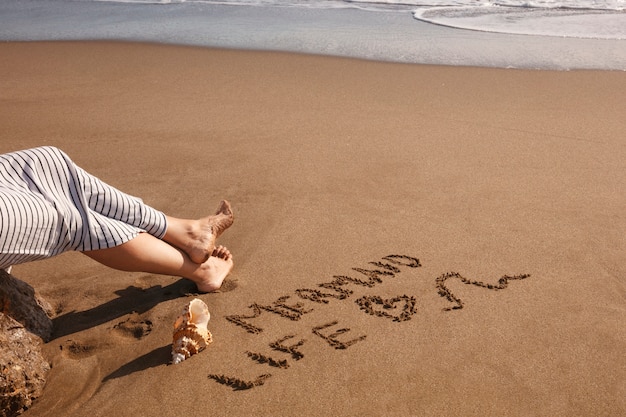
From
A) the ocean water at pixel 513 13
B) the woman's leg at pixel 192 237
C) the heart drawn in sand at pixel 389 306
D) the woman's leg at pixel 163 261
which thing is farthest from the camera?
the ocean water at pixel 513 13

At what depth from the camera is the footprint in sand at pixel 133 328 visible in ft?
10.3

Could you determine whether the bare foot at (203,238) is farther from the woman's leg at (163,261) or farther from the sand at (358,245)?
the sand at (358,245)

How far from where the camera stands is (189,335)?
2918mm

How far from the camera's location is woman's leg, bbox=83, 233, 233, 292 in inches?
121

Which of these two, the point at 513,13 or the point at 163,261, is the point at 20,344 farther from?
the point at 513,13

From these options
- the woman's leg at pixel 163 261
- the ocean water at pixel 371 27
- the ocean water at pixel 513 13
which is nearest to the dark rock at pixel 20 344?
the woman's leg at pixel 163 261

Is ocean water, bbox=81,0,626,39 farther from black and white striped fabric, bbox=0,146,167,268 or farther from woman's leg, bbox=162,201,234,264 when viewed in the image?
black and white striped fabric, bbox=0,146,167,268

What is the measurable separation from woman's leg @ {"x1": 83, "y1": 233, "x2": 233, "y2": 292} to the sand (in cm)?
9

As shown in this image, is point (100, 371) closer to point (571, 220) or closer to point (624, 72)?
point (571, 220)

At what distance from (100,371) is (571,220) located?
286 centimetres

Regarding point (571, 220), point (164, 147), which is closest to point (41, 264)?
point (164, 147)

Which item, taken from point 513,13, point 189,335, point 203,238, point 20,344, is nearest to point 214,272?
point 203,238

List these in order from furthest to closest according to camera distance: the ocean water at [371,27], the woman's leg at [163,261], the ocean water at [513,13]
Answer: the ocean water at [513,13] < the ocean water at [371,27] < the woman's leg at [163,261]

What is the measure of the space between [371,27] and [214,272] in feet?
24.6
